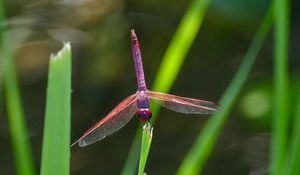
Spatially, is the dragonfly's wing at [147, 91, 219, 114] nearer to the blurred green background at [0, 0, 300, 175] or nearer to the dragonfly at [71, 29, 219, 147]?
the dragonfly at [71, 29, 219, 147]

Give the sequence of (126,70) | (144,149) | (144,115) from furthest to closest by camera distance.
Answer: (126,70)
(144,115)
(144,149)

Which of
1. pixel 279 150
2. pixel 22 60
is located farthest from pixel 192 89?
pixel 279 150

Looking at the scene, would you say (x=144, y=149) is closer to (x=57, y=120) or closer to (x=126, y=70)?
(x=57, y=120)

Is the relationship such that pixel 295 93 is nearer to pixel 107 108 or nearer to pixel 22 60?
pixel 107 108

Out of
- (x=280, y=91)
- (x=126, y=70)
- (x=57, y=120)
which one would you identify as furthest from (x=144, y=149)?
(x=126, y=70)

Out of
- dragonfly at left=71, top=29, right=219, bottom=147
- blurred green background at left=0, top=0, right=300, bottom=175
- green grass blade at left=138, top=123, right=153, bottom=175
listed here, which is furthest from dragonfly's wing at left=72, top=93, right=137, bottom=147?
blurred green background at left=0, top=0, right=300, bottom=175

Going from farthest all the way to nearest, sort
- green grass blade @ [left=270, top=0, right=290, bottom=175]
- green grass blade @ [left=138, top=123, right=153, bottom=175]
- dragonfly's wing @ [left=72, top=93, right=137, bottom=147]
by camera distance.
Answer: green grass blade @ [left=270, top=0, right=290, bottom=175], dragonfly's wing @ [left=72, top=93, right=137, bottom=147], green grass blade @ [left=138, top=123, right=153, bottom=175]
